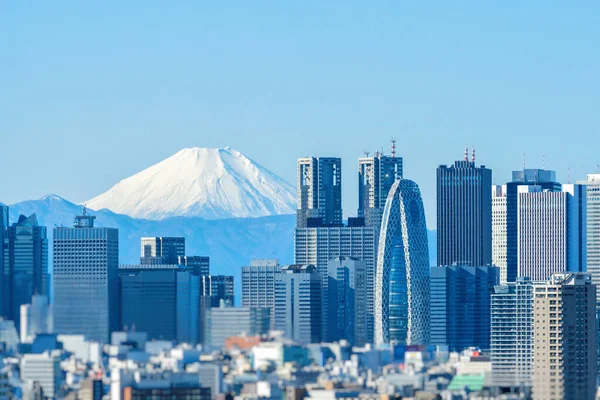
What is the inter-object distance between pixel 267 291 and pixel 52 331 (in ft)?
99.4

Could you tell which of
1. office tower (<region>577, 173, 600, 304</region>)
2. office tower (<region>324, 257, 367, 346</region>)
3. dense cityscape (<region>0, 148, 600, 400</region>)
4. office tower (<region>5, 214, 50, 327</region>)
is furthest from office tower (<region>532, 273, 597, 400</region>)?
office tower (<region>577, 173, 600, 304</region>)

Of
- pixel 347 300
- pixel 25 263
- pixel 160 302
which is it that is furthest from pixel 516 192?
pixel 160 302

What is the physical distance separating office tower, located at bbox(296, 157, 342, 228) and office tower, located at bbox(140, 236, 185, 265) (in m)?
12.3

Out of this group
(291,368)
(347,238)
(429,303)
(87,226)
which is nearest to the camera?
(291,368)

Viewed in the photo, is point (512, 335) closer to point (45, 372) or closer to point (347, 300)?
point (347, 300)

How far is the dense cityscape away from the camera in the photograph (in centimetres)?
5132

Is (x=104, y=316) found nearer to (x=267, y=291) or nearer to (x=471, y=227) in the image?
(x=267, y=291)

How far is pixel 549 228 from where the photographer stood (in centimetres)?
12156

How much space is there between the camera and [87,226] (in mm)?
91375

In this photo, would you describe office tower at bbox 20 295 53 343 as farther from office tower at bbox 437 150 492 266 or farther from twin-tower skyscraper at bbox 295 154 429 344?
office tower at bbox 437 150 492 266

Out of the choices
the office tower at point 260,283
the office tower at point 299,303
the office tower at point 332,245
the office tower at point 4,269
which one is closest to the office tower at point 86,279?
the office tower at point 4,269

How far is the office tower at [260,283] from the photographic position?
232ft

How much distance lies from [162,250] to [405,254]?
458 inches

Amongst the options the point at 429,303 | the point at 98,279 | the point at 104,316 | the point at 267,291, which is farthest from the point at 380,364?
the point at 429,303
